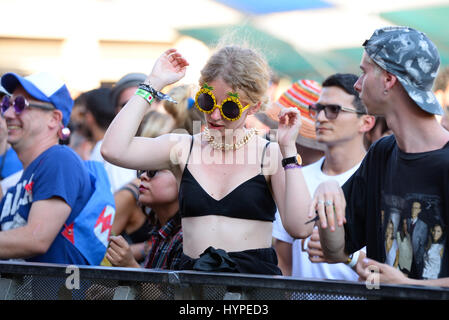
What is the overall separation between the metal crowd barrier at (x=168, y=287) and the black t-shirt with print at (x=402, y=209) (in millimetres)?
698

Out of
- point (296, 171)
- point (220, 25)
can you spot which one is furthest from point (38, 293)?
point (220, 25)

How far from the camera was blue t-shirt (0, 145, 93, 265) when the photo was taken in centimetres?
376

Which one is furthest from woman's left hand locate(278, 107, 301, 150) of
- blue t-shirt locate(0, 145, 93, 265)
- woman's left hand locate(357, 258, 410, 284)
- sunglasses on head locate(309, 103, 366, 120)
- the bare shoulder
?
blue t-shirt locate(0, 145, 93, 265)

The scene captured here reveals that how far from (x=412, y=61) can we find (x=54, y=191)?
2.07 m

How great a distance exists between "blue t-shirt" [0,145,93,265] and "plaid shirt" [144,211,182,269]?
0.45 m

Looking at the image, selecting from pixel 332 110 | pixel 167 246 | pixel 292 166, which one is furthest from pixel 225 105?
pixel 332 110

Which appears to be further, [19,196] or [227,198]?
[19,196]

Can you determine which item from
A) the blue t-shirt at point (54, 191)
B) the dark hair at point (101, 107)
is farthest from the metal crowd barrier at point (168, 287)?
the dark hair at point (101, 107)

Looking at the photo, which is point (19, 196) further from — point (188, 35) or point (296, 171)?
point (188, 35)

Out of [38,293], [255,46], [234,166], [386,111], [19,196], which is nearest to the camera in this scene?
[38,293]

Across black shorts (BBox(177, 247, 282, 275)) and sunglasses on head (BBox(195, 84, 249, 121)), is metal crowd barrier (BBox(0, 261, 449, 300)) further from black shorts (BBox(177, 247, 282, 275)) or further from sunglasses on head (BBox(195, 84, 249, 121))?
sunglasses on head (BBox(195, 84, 249, 121))

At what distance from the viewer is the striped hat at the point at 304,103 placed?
4711mm

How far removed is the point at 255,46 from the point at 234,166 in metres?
0.78
